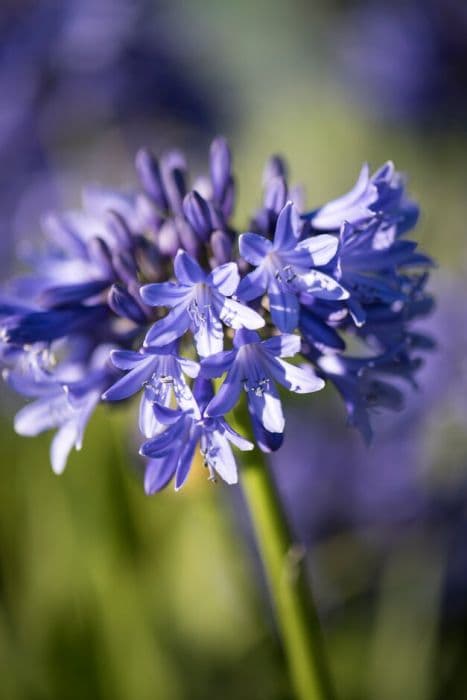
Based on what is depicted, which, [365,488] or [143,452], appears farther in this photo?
[365,488]

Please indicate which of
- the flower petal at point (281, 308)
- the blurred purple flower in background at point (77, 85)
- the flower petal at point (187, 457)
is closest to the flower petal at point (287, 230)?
the flower petal at point (281, 308)

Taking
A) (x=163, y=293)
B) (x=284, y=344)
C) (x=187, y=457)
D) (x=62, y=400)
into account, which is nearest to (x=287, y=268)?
(x=284, y=344)

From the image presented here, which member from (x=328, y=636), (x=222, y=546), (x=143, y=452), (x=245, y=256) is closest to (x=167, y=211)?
(x=245, y=256)

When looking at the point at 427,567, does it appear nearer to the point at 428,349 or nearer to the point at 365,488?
the point at 365,488

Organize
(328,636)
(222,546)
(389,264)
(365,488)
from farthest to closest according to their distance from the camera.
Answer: (365,488) < (328,636) < (222,546) < (389,264)

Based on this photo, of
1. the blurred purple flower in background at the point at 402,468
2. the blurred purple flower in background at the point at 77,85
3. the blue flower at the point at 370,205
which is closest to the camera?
the blue flower at the point at 370,205

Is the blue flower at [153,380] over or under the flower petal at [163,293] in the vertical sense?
under

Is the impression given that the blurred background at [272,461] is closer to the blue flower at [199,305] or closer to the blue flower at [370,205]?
the blue flower at [370,205]
